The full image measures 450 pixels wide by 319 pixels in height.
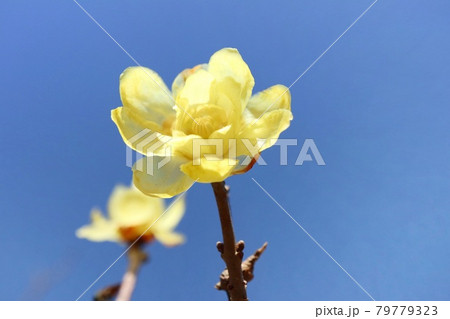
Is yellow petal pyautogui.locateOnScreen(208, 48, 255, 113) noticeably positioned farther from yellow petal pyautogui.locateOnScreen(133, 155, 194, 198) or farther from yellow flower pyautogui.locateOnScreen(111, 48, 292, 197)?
yellow petal pyautogui.locateOnScreen(133, 155, 194, 198)

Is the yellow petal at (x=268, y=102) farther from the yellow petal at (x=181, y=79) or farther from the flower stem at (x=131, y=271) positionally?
the flower stem at (x=131, y=271)

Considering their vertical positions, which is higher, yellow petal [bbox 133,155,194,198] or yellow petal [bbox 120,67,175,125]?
yellow petal [bbox 120,67,175,125]

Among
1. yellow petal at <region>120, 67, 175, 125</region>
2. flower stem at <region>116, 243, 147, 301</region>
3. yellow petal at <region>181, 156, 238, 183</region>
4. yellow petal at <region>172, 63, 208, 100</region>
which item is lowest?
flower stem at <region>116, 243, 147, 301</region>

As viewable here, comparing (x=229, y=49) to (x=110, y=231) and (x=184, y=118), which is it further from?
(x=110, y=231)

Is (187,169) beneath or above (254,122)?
beneath

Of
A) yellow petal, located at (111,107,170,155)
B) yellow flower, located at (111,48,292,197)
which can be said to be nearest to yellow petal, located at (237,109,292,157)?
yellow flower, located at (111,48,292,197)

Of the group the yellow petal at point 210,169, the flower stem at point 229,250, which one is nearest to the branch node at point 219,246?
the flower stem at point 229,250

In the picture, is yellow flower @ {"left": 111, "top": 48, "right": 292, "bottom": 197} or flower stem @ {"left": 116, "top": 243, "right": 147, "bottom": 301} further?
yellow flower @ {"left": 111, "top": 48, "right": 292, "bottom": 197}
